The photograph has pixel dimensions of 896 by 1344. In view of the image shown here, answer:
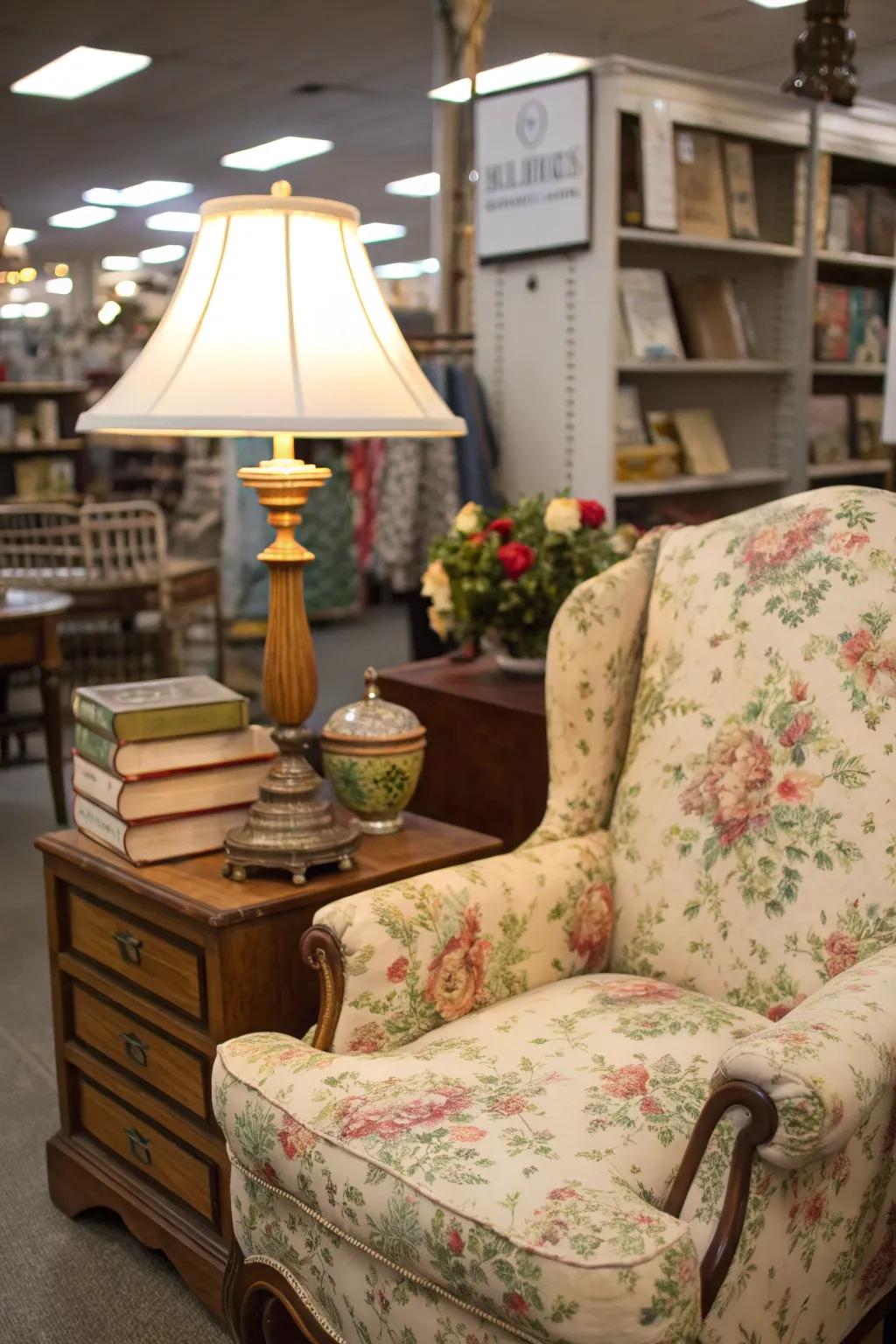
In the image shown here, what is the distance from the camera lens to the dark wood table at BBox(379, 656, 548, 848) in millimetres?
2441

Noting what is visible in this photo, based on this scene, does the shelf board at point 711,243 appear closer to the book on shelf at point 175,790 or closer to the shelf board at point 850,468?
the shelf board at point 850,468

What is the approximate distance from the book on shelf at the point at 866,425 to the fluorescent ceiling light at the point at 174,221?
8331 mm

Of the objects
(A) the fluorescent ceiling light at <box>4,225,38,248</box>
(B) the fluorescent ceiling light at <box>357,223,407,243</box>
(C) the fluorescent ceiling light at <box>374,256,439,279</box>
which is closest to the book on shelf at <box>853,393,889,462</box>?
(B) the fluorescent ceiling light at <box>357,223,407,243</box>

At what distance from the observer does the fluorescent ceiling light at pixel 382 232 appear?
41.6ft

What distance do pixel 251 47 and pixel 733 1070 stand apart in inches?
248

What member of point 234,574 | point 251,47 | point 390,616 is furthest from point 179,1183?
point 390,616

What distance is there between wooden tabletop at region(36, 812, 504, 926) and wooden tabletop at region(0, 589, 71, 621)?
1789mm

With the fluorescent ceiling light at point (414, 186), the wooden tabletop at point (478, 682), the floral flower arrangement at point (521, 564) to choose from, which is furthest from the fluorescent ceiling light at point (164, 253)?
the floral flower arrangement at point (521, 564)

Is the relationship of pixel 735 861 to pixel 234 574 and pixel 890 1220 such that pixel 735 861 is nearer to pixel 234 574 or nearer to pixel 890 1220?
pixel 890 1220

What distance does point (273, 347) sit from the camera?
150cm

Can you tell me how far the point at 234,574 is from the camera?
6230 mm

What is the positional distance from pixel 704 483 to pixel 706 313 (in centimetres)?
53

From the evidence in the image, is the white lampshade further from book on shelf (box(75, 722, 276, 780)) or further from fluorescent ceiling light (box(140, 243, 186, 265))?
fluorescent ceiling light (box(140, 243, 186, 265))

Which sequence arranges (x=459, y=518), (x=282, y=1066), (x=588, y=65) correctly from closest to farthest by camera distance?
(x=282, y=1066)
(x=459, y=518)
(x=588, y=65)
